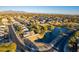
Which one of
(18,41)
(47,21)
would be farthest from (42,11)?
(18,41)

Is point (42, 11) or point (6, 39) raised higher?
point (42, 11)

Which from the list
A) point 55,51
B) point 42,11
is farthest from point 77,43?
point 42,11

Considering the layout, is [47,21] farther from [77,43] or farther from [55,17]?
[77,43]

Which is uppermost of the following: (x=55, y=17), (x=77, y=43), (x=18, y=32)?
(x=55, y=17)

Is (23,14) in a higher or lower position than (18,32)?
higher

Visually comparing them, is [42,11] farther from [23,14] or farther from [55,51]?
[55,51]
